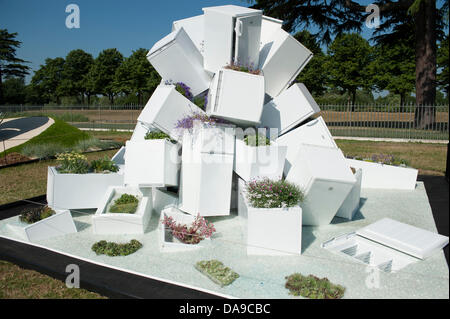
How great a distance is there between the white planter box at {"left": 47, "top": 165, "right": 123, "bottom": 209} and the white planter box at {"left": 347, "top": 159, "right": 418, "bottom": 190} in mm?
→ 5928

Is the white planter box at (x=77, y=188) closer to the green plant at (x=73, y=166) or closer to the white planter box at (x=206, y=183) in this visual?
the green plant at (x=73, y=166)

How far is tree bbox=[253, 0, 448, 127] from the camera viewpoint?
62.6ft

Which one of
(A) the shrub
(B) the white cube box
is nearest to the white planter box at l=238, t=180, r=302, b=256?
(A) the shrub

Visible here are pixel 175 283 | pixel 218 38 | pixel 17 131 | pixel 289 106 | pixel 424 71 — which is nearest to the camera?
pixel 175 283

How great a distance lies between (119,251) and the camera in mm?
4762

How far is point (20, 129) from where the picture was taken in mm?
14875

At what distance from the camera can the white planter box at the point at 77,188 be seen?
629cm

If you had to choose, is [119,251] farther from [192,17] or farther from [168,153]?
[192,17]

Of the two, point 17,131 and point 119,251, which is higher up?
point 17,131

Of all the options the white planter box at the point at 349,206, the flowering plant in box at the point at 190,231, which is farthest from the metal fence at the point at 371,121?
the flowering plant in box at the point at 190,231

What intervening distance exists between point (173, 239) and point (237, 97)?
8.50ft

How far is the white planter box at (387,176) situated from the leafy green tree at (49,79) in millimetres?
50057
